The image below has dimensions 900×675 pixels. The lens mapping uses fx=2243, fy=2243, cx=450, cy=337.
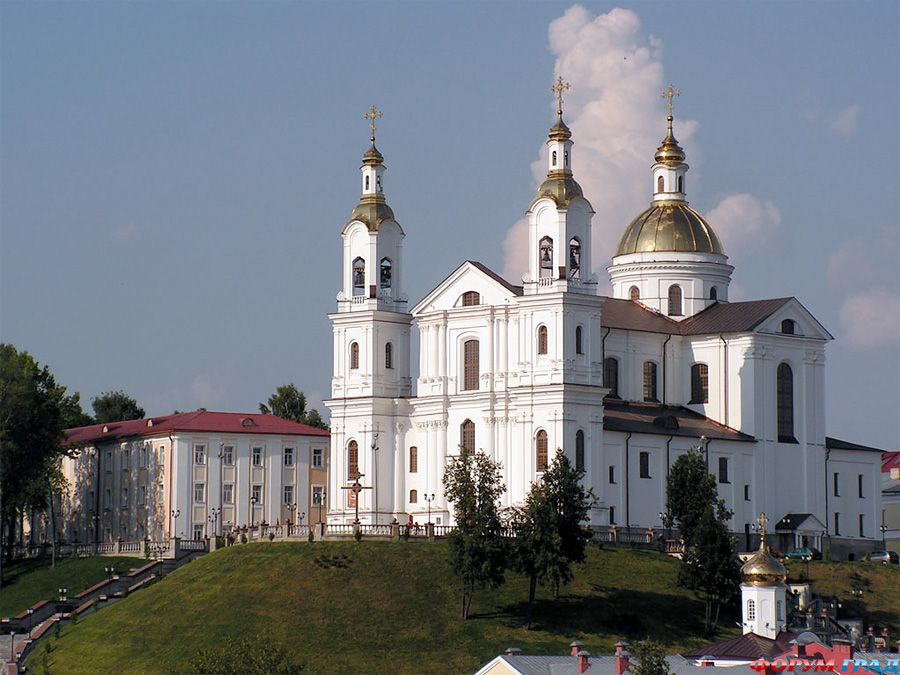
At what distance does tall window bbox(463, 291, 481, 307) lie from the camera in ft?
326

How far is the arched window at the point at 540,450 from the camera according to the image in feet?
311

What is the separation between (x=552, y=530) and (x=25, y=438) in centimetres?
3210

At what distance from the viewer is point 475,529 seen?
278 feet

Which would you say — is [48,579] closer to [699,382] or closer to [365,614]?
[365,614]

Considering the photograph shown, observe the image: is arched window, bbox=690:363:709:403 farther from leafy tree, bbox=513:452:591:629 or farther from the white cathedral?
leafy tree, bbox=513:452:591:629

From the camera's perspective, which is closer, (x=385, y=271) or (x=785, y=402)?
(x=385, y=271)

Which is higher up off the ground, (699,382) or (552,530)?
(699,382)

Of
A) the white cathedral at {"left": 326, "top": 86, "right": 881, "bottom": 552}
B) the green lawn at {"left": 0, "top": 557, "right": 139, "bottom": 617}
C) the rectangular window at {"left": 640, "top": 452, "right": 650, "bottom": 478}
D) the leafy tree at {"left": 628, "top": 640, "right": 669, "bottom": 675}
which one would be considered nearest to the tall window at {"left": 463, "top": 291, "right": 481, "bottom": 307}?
the white cathedral at {"left": 326, "top": 86, "right": 881, "bottom": 552}

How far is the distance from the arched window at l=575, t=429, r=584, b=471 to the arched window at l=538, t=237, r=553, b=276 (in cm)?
732

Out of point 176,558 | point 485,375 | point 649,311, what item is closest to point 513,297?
point 485,375

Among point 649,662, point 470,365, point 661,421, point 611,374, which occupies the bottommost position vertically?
point 649,662

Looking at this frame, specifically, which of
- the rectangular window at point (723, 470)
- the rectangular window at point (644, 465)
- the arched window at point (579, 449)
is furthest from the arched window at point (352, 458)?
the rectangular window at point (723, 470)

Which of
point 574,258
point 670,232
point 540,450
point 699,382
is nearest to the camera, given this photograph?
point 540,450

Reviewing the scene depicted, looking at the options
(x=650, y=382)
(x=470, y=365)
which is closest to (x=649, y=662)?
(x=470, y=365)
